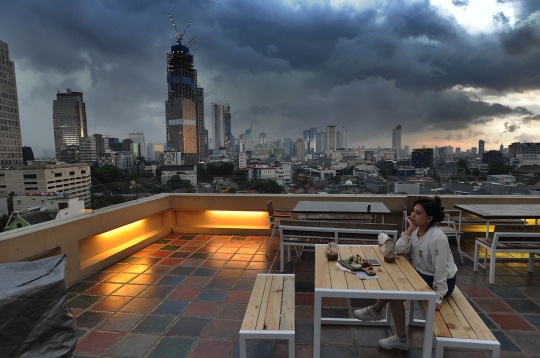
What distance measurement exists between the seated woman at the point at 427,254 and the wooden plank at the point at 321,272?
2.16 feet

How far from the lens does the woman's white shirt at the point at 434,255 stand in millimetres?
2150

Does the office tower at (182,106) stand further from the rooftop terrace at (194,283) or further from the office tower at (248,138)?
the rooftop terrace at (194,283)

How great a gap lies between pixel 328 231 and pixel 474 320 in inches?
81.9

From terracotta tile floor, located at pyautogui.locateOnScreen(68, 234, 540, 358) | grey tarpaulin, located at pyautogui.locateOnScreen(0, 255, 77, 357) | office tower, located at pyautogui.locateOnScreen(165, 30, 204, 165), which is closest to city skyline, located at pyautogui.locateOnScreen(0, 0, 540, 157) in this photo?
terracotta tile floor, located at pyautogui.locateOnScreen(68, 234, 540, 358)

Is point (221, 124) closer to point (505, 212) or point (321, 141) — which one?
point (321, 141)

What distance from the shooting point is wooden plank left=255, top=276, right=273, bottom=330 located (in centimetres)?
204

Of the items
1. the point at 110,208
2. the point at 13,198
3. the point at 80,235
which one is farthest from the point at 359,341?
the point at 13,198

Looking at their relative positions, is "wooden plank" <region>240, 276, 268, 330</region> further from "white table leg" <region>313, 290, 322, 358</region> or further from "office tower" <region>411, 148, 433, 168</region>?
"office tower" <region>411, 148, 433, 168</region>

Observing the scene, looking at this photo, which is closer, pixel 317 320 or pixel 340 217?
pixel 317 320

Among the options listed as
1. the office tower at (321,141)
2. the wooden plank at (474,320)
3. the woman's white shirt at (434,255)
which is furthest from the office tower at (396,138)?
the wooden plank at (474,320)

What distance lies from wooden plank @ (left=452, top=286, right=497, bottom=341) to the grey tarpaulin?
2418mm

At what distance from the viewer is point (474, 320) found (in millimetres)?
2014

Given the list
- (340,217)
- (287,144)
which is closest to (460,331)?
(340,217)

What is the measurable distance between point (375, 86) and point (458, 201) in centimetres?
1775
